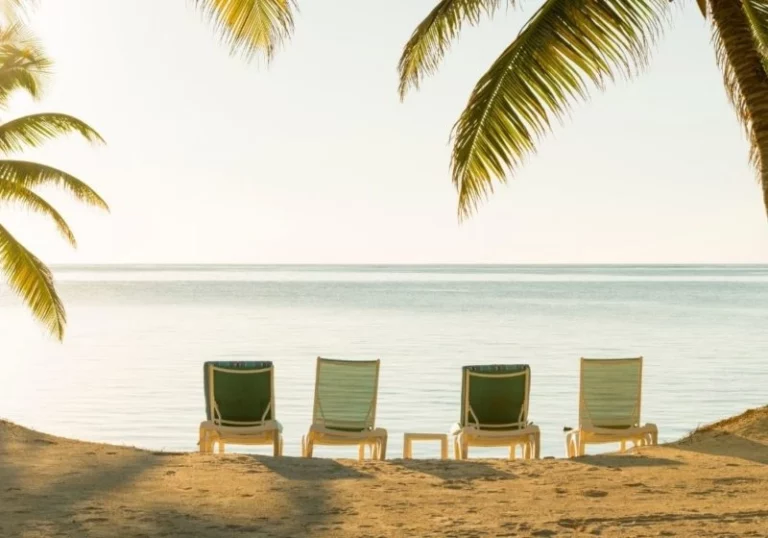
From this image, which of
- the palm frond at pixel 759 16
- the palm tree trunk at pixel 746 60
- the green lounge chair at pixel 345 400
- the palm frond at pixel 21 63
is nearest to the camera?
the palm tree trunk at pixel 746 60

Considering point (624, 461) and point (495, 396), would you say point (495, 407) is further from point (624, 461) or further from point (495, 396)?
point (624, 461)

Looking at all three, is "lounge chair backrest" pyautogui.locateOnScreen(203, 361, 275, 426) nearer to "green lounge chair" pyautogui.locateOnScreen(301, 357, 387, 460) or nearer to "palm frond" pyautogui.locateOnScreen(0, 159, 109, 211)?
"green lounge chair" pyautogui.locateOnScreen(301, 357, 387, 460)

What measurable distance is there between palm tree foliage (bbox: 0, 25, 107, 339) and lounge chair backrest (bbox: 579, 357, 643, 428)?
6.20m

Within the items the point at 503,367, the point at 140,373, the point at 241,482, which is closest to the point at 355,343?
the point at 140,373

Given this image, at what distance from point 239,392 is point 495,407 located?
2.06 metres

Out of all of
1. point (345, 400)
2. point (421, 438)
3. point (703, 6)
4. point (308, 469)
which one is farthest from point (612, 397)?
point (703, 6)

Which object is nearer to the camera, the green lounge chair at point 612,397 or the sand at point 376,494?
the sand at point 376,494

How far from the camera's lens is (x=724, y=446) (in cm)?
782

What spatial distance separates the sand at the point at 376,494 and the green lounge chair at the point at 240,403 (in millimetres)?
786

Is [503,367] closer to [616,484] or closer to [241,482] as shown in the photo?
[616,484]

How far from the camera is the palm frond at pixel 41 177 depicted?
12.0 metres

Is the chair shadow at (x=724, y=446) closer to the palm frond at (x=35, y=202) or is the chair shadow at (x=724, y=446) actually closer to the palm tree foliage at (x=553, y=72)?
the palm tree foliage at (x=553, y=72)

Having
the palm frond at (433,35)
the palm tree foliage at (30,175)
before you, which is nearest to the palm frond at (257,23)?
the palm frond at (433,35)

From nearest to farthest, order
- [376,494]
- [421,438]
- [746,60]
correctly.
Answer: [376,494]
[746,60]
[421,438]
